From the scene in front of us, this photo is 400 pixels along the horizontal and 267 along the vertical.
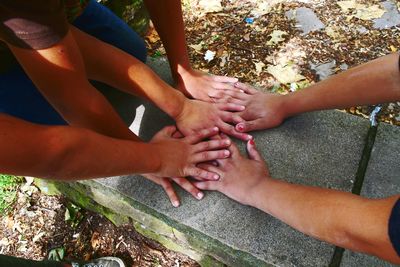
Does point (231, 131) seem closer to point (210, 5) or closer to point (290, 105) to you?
point (290, 105)

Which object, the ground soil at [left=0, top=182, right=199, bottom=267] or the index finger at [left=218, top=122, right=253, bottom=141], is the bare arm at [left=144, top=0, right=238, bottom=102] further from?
the ground soil at [left=0, top=182, right=199, bottom=267]

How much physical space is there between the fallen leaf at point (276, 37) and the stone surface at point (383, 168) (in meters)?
1.10

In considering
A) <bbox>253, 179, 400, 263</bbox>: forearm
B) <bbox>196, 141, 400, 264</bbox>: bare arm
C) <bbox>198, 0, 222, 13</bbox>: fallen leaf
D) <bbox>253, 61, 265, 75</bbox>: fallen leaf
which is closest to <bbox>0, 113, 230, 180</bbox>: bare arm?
<bbox>196, 141, 400, 264</bbox>: bare arm

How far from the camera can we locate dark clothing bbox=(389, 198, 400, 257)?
971 mm

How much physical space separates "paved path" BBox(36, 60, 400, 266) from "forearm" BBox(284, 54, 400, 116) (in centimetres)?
13

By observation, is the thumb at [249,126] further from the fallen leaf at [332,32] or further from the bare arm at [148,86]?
the fallen leaf at [332,32]

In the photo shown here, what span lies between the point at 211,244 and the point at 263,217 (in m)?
0.25

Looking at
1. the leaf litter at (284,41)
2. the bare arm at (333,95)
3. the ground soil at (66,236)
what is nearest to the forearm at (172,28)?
the bare arm at (333,95)

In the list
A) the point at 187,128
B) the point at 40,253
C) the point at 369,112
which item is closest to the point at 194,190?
the point at 187,128

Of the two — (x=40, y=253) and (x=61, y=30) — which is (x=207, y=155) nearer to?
(x=61, y=30)

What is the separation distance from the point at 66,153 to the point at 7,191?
1366 mm

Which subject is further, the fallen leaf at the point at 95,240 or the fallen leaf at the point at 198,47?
the fallen leaf at the point at 198,47

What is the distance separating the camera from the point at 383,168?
168 centimetres

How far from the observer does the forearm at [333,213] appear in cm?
105
